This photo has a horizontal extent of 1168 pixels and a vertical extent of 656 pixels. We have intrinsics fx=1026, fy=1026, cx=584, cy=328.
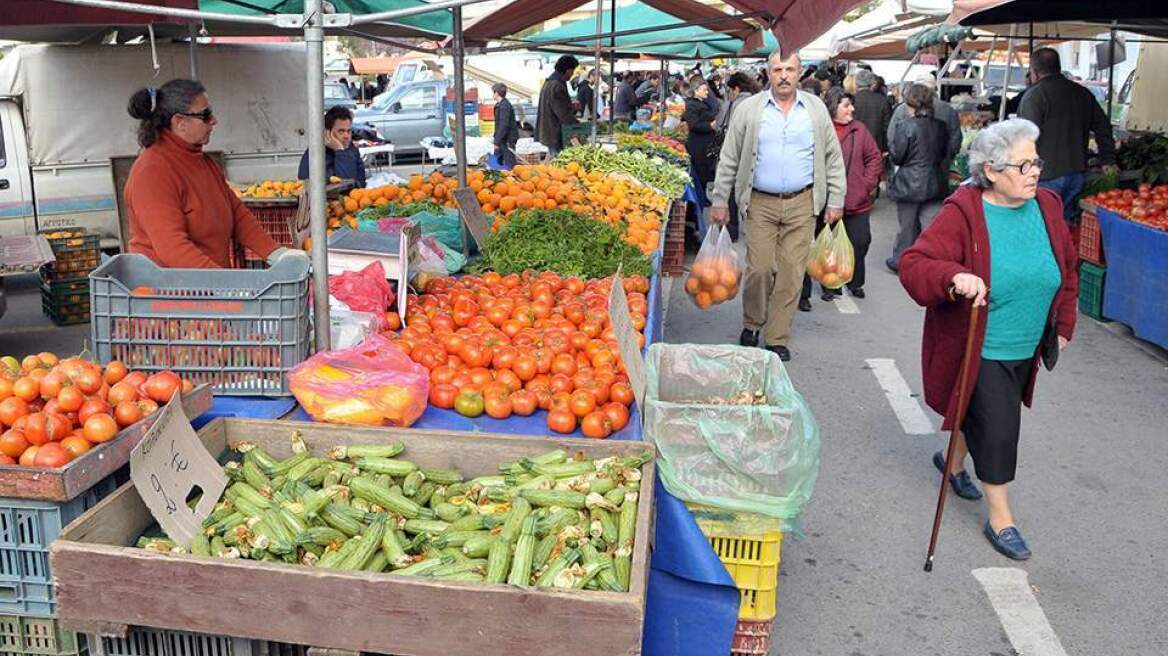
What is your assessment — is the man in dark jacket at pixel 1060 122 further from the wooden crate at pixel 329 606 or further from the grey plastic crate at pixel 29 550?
the grey plastic crate at pixel 29 550

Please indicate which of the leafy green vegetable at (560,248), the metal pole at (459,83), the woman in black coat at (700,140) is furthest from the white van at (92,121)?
the leafy green vegetable at (560,248)

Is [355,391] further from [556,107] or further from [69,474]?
[556,107]

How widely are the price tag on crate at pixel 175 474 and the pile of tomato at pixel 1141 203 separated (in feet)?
23.8

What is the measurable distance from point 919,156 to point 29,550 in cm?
938

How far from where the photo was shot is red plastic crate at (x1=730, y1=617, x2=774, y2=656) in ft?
12.0

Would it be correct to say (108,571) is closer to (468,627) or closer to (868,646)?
(468,627)

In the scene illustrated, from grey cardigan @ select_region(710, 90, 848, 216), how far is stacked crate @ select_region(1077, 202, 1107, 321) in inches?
118

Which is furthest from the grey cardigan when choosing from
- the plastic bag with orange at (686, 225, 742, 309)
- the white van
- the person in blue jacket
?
the white van

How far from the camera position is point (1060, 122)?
32.3ft

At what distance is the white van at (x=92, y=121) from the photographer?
1047cm

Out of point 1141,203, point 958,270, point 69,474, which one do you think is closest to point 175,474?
point 69,474

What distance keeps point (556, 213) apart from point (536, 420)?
274 cm

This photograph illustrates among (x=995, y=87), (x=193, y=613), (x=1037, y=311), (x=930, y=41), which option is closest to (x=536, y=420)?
(x=193, y=613)

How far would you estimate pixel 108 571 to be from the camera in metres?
2.62
